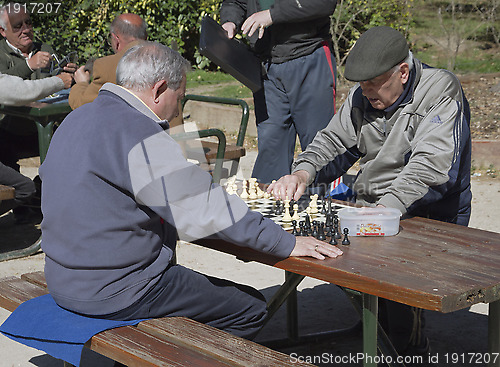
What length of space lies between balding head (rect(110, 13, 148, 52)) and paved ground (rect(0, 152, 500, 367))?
162 centimetres

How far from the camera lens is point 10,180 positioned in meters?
5.41

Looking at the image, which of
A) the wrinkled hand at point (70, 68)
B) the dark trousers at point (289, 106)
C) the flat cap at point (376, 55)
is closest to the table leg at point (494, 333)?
the flat cap at point (376, 55)

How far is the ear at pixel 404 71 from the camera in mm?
3486

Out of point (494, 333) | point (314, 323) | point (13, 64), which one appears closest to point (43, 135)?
point (13, 64)

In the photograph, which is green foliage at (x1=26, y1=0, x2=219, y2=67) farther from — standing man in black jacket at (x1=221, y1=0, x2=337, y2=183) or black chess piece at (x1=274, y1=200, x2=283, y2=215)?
black chess piece at (x1=274, y1=200, x2=283, y2=215)

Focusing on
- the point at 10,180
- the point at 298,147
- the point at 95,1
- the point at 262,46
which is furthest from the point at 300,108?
the point at 95,1

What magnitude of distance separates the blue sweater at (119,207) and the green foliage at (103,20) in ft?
29.1

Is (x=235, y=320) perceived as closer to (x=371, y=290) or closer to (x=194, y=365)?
(x=194, y=365)

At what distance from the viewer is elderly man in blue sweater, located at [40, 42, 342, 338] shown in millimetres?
2721

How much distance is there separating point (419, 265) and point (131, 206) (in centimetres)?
107

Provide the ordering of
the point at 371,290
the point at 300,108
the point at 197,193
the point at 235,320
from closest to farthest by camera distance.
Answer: the point at 371,290 → the point at 197,193 → the point at 235,320 → the point at 300,108

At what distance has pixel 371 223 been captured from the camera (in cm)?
300

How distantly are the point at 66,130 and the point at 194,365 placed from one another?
3.25 ft

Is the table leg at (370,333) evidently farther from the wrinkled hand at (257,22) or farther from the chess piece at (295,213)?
the wrinkled hand at (257,22)
